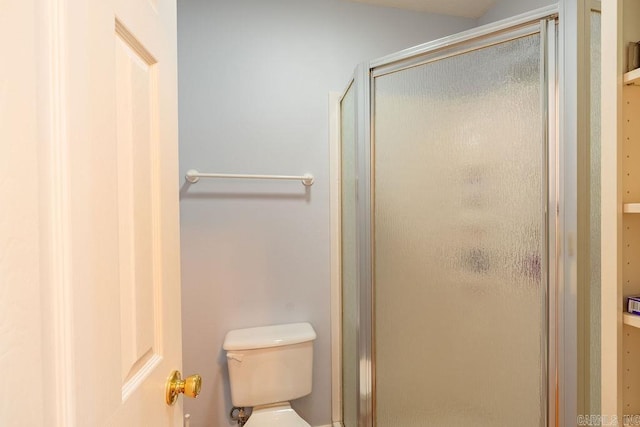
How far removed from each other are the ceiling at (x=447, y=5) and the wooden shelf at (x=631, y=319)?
1.80 meters

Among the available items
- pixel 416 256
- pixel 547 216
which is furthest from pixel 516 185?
pixel 416 256

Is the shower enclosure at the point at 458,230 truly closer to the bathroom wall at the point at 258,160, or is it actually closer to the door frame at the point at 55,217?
the bathroom wall at the point at 258,160

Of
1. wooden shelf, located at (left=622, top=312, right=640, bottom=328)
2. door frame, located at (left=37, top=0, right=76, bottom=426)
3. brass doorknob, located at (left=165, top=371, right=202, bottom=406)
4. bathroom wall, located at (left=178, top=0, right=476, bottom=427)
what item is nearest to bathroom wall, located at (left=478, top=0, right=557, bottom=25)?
bathroom wall, located at (left=178, top=0, right=476, bottom=427)

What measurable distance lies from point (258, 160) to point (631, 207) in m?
1.45

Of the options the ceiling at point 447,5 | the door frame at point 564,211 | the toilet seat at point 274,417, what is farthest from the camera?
the ceiling at point 447,5

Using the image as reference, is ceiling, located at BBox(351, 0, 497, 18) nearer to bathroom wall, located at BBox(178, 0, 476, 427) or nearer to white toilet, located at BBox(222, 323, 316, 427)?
bathroom wall, located at BBox(178, 0, 476, 427)

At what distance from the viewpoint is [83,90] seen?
0.34 metres

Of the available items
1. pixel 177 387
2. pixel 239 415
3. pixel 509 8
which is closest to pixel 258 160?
pixel 177 387

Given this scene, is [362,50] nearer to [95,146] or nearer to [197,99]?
[197,99]

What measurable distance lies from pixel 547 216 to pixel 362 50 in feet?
4.44

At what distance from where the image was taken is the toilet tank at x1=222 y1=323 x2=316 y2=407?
1463mm

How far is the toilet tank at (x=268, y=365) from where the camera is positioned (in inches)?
57.6

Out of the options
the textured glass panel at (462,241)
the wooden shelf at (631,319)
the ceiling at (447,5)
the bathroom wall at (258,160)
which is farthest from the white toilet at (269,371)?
the ceiling at (447,5)

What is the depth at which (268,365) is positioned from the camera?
149cm
